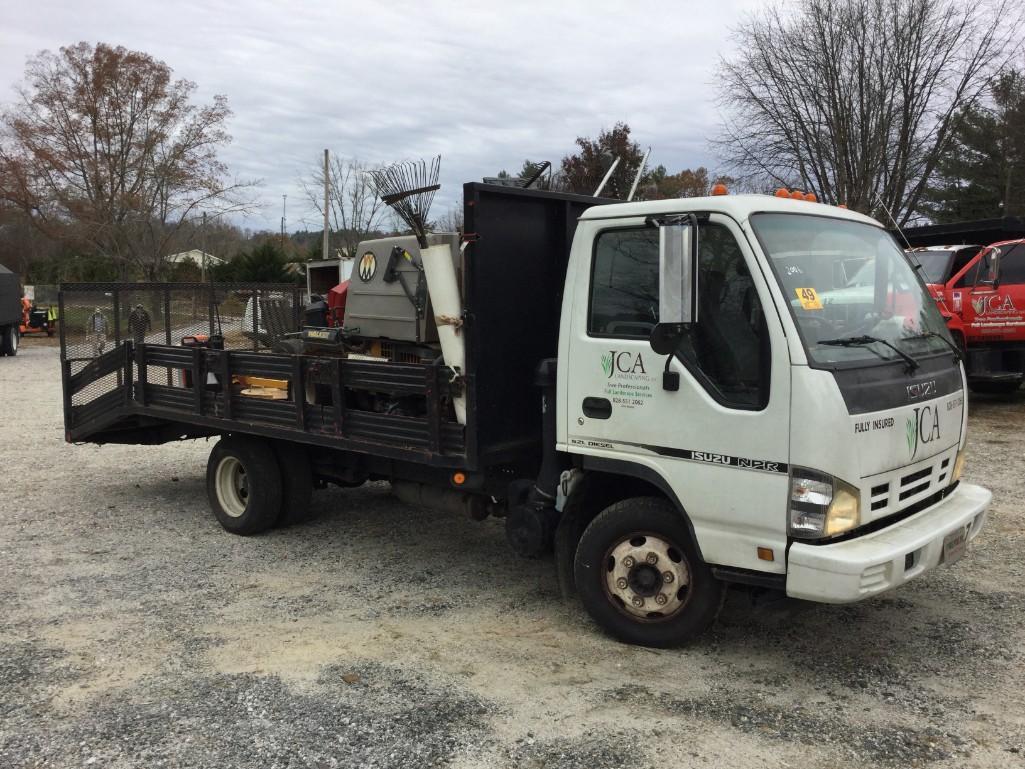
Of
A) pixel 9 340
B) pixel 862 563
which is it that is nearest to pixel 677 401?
pixel 862 563

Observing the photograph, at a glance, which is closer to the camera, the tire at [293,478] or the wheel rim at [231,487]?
the tire at [293,478]

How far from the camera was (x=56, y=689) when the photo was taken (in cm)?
388

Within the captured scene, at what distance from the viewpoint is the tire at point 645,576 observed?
13.1ft

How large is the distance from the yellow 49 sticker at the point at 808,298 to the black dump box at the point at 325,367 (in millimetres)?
1548

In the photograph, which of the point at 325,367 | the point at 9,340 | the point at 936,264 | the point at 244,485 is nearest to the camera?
the point at 325,367

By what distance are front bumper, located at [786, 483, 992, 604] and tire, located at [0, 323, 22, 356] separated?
2410cm

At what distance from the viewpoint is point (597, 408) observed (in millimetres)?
4148

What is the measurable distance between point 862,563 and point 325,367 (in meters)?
3.37

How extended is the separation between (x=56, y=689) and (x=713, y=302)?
351cm

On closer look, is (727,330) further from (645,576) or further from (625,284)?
(645,576)

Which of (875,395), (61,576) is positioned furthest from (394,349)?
(875,395)

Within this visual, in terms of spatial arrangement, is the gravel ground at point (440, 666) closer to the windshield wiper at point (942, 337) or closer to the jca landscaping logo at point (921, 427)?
the jca landscaping logo at point (921, 427)

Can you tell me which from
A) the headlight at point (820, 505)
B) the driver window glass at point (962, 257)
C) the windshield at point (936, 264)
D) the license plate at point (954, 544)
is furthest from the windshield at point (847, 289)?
the driver window glass at point (962, 257)

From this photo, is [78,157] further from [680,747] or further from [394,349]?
[680,747]
